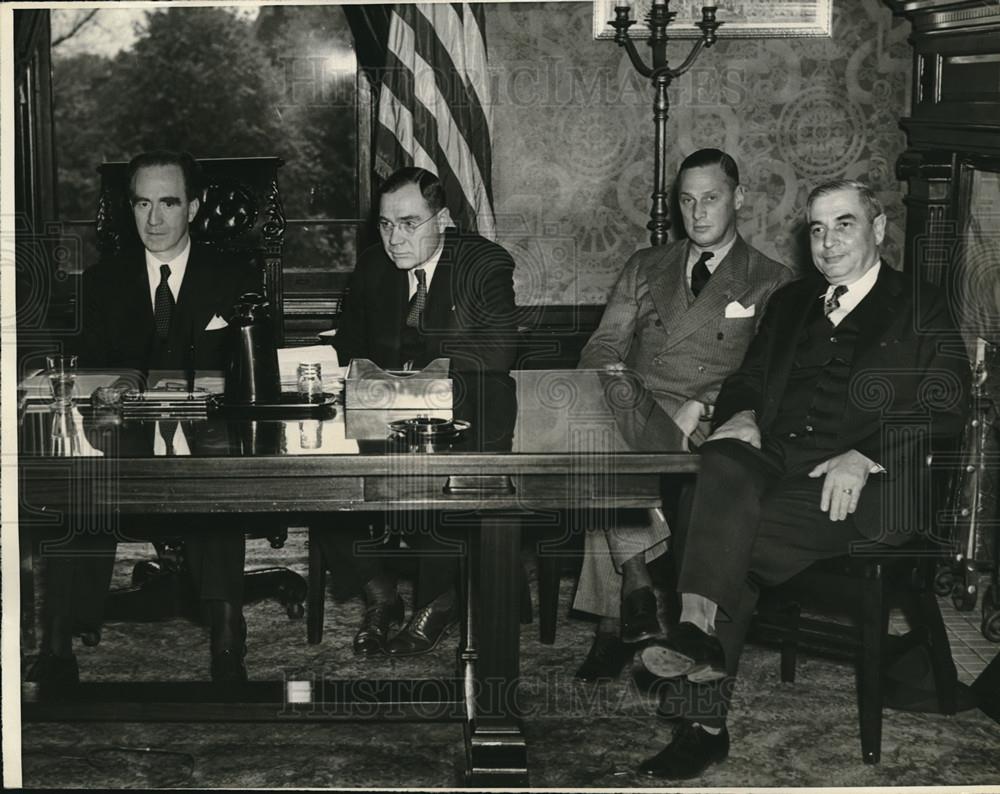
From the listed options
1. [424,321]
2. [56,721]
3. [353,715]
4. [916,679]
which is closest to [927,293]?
[916,679]

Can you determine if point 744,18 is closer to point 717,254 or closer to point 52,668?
point 717,254

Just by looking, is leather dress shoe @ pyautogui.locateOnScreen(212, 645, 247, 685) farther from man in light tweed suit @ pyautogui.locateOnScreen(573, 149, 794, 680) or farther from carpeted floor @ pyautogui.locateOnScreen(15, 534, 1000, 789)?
man in light tweed suit @ pyautogui.locateOnScreen(573, 149, 794, 680)

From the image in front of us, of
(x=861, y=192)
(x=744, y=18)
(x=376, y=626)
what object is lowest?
(x=376, y=626)

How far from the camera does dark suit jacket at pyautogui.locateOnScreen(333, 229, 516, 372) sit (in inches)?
150

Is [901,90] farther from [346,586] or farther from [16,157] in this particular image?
[16,157]

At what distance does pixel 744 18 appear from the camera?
5.16m

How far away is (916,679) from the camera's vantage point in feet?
11.1

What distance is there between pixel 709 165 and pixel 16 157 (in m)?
3.00

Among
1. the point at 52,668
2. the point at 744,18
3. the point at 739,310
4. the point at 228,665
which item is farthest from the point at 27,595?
the point at 744,18

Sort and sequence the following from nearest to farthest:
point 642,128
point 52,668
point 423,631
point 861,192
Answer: point 861,192 → point 52,668 → point 423,631 → point 642,128

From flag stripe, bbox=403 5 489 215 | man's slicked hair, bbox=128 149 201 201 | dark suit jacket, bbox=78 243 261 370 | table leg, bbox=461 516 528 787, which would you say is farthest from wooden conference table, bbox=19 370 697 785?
flag stripe, bbox=403 5 489 215

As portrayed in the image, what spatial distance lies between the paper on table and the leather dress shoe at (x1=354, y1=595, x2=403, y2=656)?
0.77 meters

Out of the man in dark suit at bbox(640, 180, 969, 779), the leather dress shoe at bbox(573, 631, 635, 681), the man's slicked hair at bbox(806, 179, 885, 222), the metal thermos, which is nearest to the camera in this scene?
the man in dark suit at bbox(640, 180, 969, 779)

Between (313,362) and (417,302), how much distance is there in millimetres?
501
